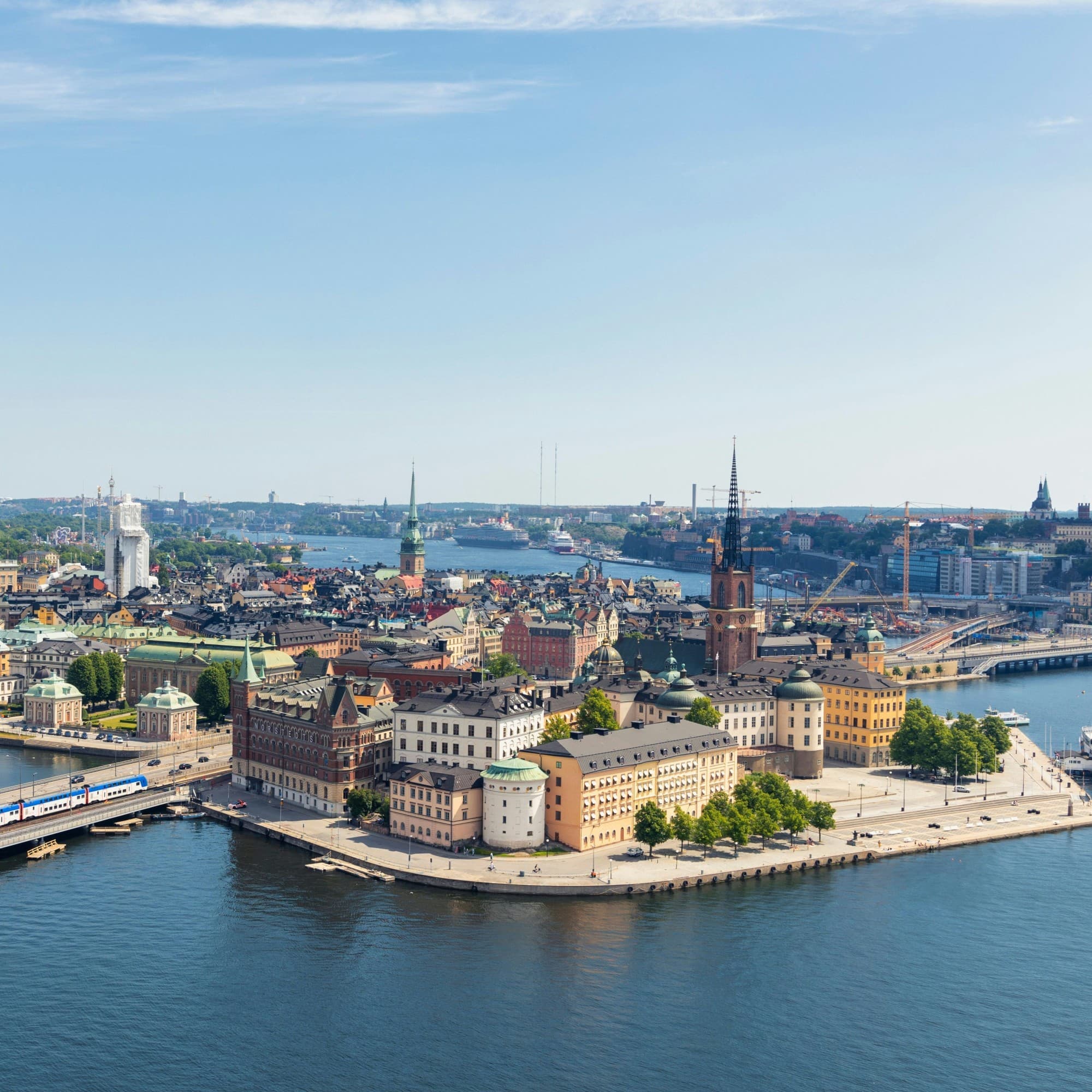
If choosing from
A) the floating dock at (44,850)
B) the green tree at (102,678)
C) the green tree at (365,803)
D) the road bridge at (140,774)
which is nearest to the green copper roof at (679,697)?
the green tree at (365,803)

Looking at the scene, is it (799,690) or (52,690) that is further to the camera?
(52,690)

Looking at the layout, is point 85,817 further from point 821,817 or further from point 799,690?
point 799,690

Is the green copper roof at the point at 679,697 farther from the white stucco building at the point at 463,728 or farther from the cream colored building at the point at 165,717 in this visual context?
the cream colored building at the point at 165,717

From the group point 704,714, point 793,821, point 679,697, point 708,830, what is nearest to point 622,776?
point 708,830

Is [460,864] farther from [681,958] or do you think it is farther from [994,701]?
[994,701]

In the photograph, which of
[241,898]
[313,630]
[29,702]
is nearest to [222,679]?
[29,702]

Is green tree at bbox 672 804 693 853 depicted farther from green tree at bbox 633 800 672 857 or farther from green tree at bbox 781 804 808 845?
green tree at bbox 781 804 808 845
